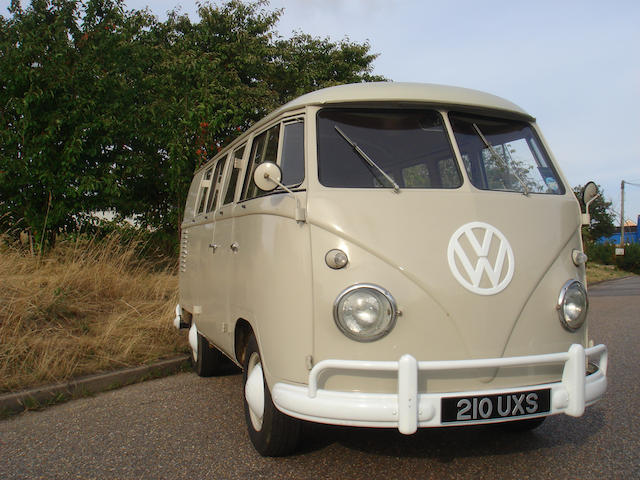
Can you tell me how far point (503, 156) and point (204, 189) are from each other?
3324mm

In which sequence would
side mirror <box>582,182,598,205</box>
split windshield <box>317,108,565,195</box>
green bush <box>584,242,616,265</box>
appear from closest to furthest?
split windshield <box>317,108,565,195</box> < side mirror <box>582,182,598,205</box> < green bush <box>584,242,616,265</box>

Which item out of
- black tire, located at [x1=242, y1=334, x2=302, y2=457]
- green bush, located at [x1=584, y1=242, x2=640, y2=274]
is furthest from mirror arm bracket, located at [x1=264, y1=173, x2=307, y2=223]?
green bush, located at [x1=584, y1=242, x2=640, y2=274]

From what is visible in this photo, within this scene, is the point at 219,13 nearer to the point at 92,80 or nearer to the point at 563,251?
the point at 92,80

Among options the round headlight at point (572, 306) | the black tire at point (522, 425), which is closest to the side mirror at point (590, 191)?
the round headlight at point (572, 306)

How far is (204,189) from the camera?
6.01 meters

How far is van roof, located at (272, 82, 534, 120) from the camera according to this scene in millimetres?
3369

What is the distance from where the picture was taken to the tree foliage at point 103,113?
8.50 meters

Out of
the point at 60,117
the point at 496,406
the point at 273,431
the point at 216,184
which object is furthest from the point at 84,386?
the point at 60,117

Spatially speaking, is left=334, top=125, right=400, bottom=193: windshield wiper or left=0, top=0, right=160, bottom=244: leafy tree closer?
left=334, top=125, right=400, bottom=193: windshield wiper

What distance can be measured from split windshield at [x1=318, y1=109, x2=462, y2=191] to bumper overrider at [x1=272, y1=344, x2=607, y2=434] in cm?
103

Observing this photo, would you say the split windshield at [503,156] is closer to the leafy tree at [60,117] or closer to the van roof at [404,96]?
the van roof at [404,96]

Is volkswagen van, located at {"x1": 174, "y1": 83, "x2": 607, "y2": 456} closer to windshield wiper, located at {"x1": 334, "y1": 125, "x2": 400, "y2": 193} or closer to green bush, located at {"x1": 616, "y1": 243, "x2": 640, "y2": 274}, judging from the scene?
windshield wiper, located at {"x1": 334, "y1": 125, "x2": 400, "y2": 193}

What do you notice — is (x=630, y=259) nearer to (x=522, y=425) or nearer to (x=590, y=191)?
Result: (x=590, y=191)

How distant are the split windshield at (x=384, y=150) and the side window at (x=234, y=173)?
1.29 meters
